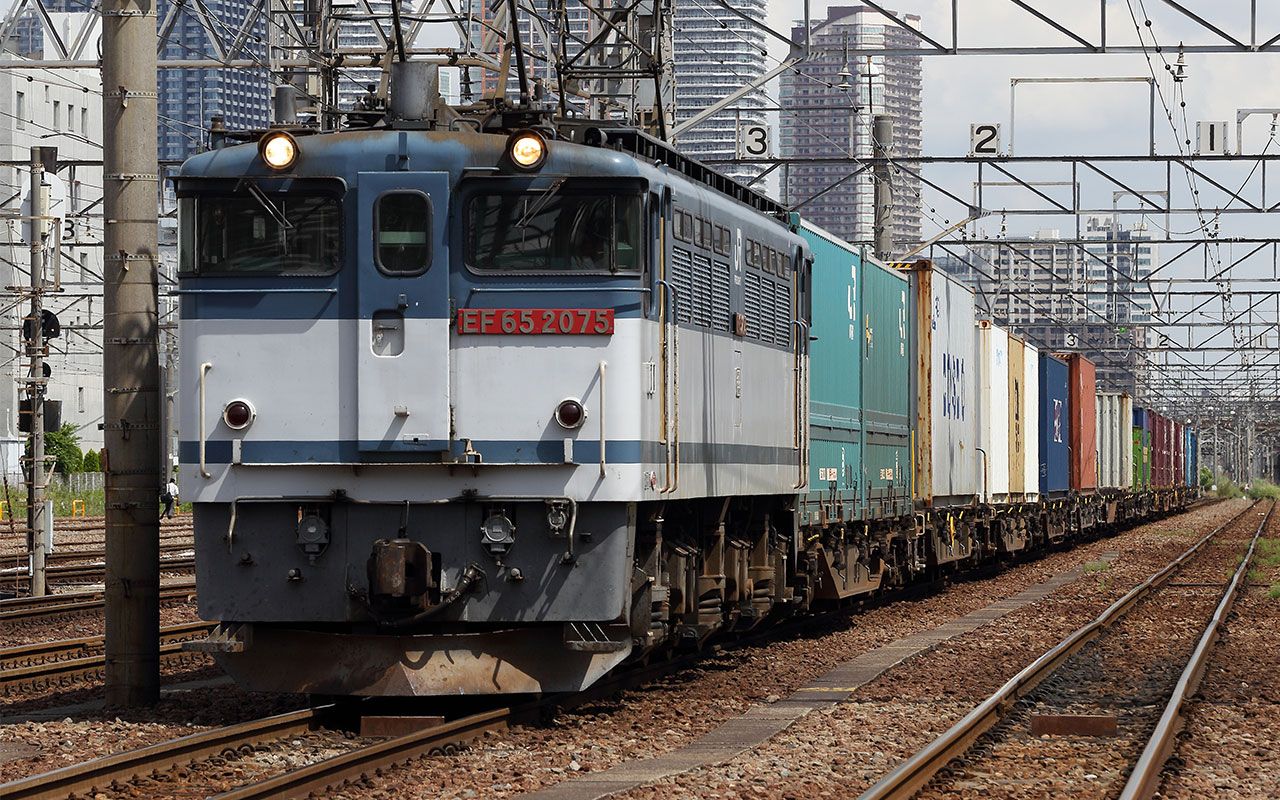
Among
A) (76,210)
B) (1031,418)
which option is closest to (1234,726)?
(1031,418)

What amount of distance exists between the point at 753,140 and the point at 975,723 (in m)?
20.1

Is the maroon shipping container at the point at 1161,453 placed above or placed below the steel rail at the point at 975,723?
above

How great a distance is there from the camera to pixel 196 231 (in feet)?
38.0

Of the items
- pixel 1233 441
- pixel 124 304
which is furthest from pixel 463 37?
pixel 1233 441

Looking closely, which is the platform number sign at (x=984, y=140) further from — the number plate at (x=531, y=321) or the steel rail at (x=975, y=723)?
the number plate at (x=531, y=321)

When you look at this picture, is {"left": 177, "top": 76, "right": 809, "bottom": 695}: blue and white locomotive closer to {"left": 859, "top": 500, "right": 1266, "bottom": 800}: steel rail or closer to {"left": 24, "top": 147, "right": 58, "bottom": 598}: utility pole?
{"left": 859, "top": 500, "right": 1266, "bottom": 800}: steel rail

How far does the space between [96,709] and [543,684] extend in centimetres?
321

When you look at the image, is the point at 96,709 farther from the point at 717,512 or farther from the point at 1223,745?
the point at 1223,745

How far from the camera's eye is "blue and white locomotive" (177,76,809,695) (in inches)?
444

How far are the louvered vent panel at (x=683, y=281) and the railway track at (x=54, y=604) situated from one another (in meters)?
9.99

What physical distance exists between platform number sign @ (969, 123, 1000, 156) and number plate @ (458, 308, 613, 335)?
20673mm

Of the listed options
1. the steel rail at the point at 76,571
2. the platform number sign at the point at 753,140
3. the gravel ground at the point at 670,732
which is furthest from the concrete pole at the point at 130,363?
the platform number sign at the point at 753,140

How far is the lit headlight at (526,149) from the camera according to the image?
37.4 ft

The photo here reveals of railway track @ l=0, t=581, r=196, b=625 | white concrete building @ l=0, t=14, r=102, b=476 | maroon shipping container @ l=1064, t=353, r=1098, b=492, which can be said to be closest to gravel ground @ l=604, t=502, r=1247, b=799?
railway track @ l=0, t=581, r=196, b=625
